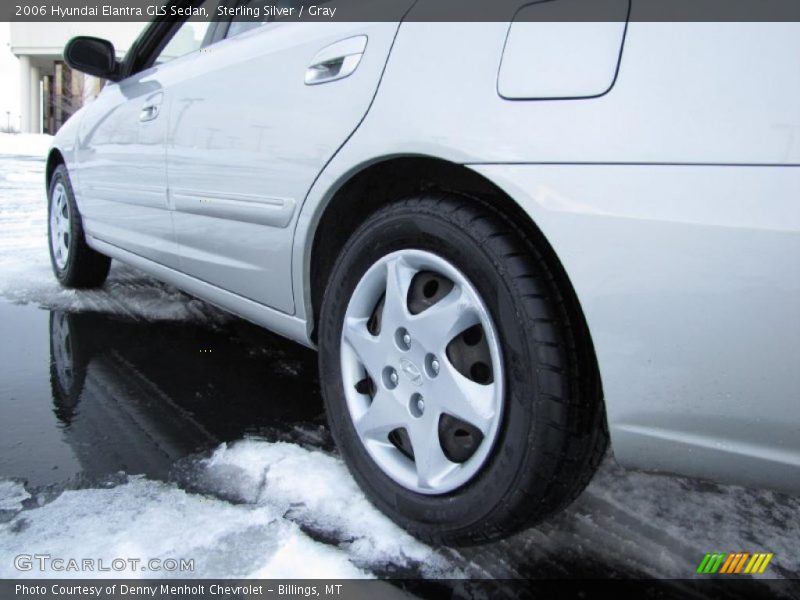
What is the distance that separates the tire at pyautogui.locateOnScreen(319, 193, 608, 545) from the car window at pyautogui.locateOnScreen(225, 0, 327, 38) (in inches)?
38.3

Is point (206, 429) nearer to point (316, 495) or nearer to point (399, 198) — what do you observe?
point (316, 495)

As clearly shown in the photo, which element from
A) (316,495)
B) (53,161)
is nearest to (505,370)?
(316,495)

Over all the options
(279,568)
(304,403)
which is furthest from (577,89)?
(304,403)

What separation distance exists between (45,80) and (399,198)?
137 ft

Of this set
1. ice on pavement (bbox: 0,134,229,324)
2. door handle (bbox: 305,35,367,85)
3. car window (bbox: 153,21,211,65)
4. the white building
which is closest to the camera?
door handle (bbox: 305,35,367,85)

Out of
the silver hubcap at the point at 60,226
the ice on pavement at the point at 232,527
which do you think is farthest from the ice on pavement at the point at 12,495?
the silver hubcap at the point at 60,226

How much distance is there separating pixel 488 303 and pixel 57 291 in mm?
3414

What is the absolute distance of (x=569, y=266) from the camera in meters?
1.18

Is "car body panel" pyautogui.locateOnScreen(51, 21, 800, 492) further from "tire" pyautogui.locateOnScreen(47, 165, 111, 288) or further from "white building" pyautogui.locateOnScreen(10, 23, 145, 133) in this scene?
"white building" pyautogui.locateOnScreen(10, 23, 145, 133)

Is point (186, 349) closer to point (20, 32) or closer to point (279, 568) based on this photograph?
point (279, 568)

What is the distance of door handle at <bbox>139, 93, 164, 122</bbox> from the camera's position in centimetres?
268

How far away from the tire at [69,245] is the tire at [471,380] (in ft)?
8.74

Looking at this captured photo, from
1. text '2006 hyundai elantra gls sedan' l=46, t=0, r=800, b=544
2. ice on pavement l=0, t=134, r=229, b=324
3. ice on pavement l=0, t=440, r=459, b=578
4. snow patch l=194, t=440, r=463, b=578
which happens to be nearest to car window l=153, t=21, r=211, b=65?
text '2006 hyundai elantra gls sedan' l=46, t=0, r=800, b=544

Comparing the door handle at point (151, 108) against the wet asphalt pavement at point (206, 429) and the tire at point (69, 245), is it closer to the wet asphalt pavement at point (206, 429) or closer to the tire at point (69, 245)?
the wet asphalt pavement at point (206, 429)
